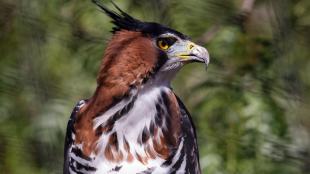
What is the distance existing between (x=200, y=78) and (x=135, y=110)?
526 mm

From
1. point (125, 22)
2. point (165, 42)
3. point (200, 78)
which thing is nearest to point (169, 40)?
point (165, 42)

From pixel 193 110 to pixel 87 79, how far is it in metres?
0.34

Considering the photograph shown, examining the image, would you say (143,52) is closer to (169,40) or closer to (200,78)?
(169,40)

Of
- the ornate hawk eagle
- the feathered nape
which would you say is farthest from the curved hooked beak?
the feathered nape

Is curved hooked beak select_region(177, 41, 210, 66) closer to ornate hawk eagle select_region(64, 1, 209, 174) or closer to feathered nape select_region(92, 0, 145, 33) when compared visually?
ornate hawk eagle select_region(64, 1, 209, 174)

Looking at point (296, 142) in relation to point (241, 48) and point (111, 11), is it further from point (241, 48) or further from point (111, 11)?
point (111, 11)

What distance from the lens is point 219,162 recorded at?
382 cm

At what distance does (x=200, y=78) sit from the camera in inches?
145

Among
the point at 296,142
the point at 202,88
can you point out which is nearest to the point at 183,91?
the point at 202,88

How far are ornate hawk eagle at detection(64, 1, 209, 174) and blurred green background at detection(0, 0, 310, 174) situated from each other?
9 centimetres

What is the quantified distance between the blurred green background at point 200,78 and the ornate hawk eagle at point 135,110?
0.09m

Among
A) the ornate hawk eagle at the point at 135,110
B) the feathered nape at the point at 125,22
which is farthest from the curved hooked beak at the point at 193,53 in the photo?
the feathered nape at the point at 125,22

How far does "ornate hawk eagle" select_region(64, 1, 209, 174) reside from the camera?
316cm

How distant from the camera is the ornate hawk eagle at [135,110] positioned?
10.4 feet
